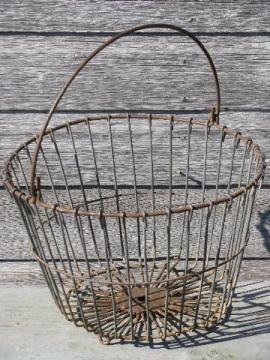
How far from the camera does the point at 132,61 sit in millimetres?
1018

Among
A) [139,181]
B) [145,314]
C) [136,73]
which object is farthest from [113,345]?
[136,73]

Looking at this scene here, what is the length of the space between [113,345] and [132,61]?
49cm

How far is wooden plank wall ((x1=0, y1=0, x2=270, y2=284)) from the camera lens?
3.25 feet

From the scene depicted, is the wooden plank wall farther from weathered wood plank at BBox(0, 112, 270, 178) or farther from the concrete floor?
the concrete floor

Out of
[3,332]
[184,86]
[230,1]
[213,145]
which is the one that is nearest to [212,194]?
[213,145]

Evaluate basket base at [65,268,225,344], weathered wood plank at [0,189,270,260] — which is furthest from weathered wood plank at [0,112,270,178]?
basket base at [65,268,225,344]

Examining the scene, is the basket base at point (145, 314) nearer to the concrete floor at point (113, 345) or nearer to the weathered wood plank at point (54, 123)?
the concrete floor at point (113, 345)

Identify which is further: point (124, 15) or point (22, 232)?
point (22, 232)

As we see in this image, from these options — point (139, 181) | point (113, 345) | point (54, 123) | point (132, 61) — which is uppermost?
point (132, 61)

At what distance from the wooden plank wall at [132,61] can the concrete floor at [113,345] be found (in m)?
0.30

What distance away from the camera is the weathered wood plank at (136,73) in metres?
1.01

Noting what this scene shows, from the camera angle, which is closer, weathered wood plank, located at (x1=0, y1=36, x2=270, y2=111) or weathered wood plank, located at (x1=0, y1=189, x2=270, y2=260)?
weathered wood plank, located at (x1=0, y1=36, x2=270, y2=111)

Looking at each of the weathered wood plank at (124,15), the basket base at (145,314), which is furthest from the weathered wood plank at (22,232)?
the weathered wood plank at (124,15)

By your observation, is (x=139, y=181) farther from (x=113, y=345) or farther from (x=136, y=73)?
(x=113, y=345)
